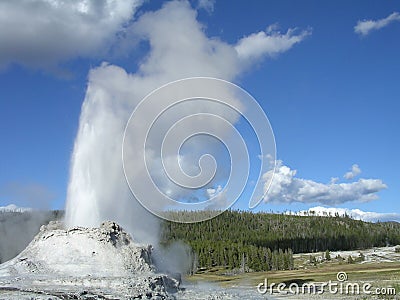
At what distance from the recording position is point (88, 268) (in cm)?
2947

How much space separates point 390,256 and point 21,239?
80.6 m

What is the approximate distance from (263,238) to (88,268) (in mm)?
111405

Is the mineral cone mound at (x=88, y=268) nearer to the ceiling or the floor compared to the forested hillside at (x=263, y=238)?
nearer to the floor

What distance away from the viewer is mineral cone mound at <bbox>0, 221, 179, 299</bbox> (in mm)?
25344

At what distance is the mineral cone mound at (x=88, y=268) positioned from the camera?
25.3 meters

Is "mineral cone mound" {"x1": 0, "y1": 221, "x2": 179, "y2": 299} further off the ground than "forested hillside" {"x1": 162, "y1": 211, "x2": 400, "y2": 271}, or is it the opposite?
"forested hillside" {"x1": 162, "y1": 211, "x2": 400, "y2": 271}

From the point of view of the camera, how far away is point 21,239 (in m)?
62.8

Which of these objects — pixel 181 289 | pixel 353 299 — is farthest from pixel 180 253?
pixel 353 299

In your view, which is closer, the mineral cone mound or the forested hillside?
the mineral cone mound

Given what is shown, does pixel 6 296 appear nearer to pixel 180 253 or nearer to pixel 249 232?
pixel 180 253

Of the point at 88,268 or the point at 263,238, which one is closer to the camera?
the point at 88,268

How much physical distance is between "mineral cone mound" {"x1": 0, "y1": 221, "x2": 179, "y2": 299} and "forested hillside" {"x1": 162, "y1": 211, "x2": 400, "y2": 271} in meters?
46.3

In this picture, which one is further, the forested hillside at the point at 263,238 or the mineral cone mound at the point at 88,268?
the forested hillside at the point at 263,238

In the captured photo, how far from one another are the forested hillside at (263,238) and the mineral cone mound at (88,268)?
152ft
